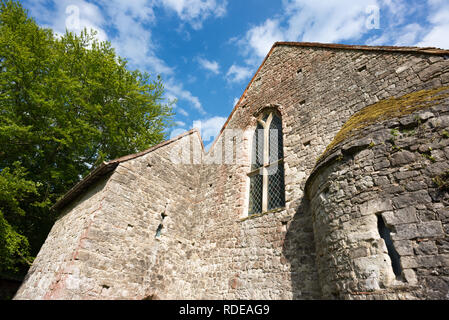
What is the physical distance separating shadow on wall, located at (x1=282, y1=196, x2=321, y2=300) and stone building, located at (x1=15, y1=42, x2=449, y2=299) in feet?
0.08

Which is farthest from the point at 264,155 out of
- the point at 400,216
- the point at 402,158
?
the point at 400,216

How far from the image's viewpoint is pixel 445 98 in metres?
3.57

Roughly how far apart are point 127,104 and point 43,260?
8333 millimetres

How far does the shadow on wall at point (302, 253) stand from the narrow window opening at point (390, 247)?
1.87m

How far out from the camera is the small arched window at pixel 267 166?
6.98 m

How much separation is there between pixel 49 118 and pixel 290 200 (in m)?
10.7

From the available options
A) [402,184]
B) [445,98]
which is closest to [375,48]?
[445,98]

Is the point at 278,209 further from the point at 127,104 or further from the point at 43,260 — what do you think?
the point at 127,104

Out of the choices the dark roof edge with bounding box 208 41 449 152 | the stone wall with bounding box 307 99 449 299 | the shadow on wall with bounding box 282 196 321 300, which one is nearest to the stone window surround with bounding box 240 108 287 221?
the shadow on wall with bounding box 282 196 321 300

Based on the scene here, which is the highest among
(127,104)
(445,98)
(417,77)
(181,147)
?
(127,104)

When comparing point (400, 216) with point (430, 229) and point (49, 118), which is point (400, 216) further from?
point (49, 118)

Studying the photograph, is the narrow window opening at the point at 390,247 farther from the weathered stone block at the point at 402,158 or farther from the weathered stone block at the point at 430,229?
the weathered stone block at the point at 402,158

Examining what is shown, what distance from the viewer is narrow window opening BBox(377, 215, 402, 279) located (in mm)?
3105

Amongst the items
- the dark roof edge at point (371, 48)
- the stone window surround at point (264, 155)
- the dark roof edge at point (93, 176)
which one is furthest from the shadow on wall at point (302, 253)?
the dark roof edge at point (93, 176)
